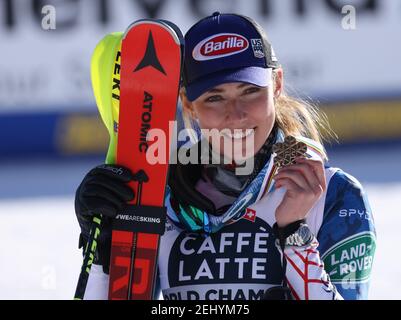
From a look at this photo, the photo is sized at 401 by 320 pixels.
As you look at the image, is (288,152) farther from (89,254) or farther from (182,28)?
(182,28)

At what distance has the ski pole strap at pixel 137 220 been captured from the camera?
268 cm

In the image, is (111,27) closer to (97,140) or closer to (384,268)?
(97,140)

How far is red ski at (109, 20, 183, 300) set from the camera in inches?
106

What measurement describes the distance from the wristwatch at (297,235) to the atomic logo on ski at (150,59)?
0.55 meters

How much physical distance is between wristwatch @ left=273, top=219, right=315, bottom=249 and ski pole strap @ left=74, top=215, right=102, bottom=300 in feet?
1.66

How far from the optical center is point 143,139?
273 cm

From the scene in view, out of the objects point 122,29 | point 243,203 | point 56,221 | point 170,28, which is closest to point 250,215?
point 243,203

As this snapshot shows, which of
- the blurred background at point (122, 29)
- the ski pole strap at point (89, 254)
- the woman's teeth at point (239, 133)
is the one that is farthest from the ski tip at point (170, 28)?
the blurred background at point (122, 29)

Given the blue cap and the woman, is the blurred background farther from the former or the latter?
the blue cap

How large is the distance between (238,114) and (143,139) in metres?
0.28

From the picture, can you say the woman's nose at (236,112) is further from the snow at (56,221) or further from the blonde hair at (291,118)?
the snow at (56,221)

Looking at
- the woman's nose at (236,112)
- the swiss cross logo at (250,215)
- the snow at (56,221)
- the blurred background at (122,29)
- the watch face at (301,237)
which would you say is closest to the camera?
the watch face at (301,237)

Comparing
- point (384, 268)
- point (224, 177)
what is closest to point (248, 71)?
point (224, 177)

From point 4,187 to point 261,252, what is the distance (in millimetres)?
6658
